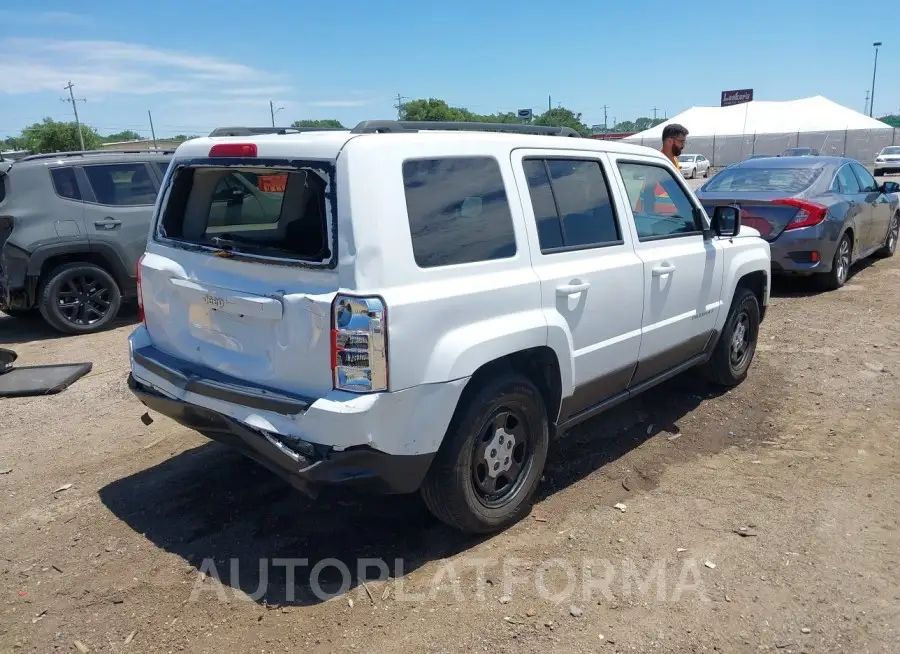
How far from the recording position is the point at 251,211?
3547 mm

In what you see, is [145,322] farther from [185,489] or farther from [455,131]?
[455,131]

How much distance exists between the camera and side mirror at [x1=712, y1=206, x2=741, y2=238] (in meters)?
4.96

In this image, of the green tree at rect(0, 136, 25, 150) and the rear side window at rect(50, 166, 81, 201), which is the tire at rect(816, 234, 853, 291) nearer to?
the rear side window at rect(50, 166, 81, 201)

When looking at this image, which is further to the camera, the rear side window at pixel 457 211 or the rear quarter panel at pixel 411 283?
the rear side window at pixel 457 211

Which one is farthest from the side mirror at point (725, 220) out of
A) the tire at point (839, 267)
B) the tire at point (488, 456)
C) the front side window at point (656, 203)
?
the tire at point (839, 267)

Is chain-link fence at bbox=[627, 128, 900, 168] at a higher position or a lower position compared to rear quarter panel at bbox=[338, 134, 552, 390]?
lower

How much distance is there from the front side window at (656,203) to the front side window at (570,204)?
29cm

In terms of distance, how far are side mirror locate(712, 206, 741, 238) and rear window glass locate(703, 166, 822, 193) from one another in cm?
435

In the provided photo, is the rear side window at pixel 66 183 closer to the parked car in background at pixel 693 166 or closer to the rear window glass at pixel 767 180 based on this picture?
the rear window glass at pixel 767 180

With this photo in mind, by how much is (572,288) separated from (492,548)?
1376 millimetres

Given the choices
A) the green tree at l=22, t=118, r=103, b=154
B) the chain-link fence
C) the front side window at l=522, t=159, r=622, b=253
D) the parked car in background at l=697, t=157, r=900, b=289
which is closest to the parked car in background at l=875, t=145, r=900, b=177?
the chain-link fence

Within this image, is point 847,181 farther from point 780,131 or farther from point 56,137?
point 56,137

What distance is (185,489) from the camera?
161 inches

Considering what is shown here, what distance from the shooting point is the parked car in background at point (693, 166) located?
118 feet
